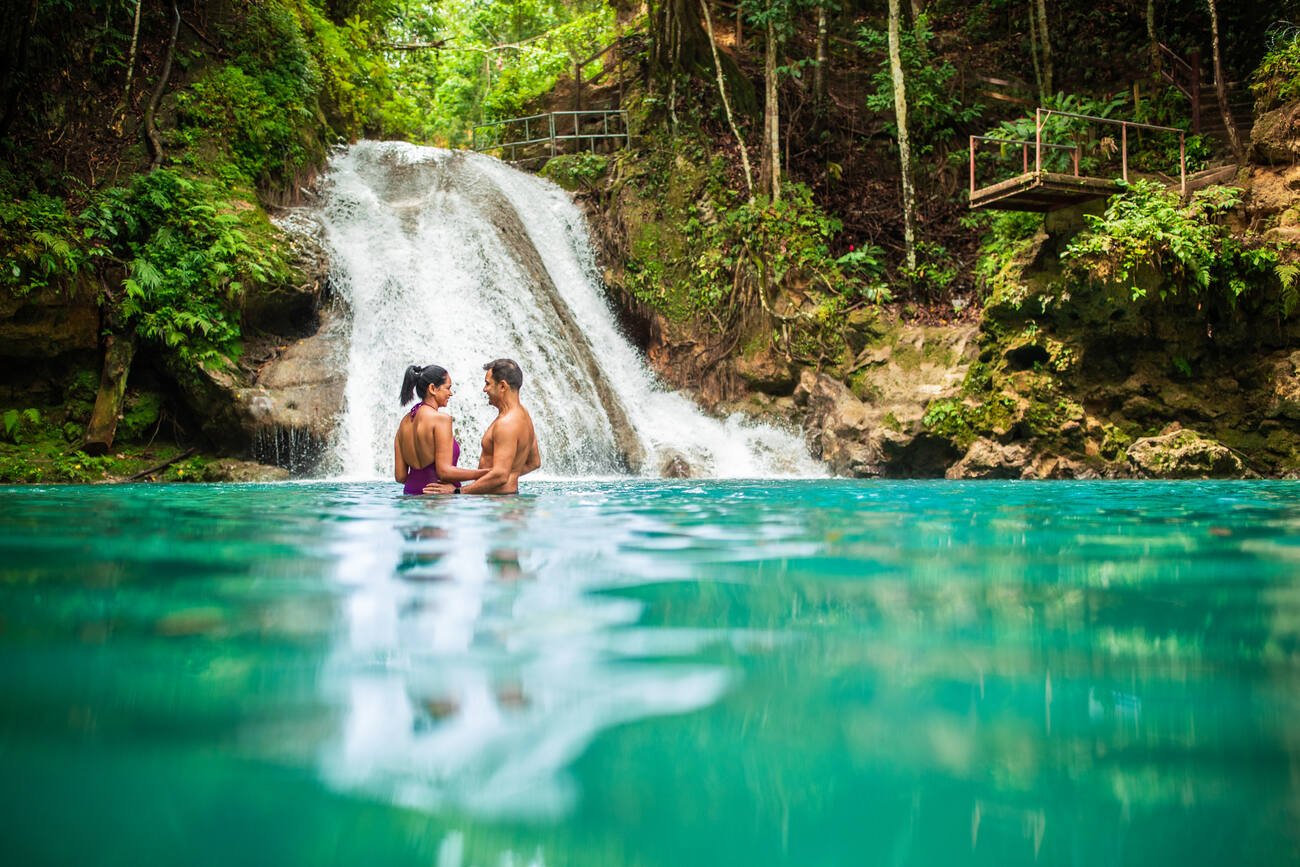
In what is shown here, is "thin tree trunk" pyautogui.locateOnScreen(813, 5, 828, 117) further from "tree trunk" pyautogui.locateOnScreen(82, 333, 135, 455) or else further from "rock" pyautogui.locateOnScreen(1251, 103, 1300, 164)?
"tree trunk" pyautogui.locateOnScreen(82, 333, 135, 455)

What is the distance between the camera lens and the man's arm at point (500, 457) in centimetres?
670

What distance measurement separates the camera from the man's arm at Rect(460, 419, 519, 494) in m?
6.70

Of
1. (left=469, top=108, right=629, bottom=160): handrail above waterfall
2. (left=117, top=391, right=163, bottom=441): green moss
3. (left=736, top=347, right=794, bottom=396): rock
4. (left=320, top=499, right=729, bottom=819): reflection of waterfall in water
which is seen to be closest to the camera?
(left=320, top=499, right=729, bottom=819): reflection of waterfall in water

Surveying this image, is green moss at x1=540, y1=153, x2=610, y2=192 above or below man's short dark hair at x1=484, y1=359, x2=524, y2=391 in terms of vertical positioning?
above

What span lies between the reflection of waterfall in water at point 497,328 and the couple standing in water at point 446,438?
4.38 metres

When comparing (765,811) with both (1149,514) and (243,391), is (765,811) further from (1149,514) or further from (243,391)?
(243,391)

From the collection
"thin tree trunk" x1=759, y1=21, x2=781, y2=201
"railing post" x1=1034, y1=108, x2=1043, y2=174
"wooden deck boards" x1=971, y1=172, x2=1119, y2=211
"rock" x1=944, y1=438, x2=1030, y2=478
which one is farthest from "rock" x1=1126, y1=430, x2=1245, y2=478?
"thin tree trunk" x1=759, y1=21, x2=781, y2=201

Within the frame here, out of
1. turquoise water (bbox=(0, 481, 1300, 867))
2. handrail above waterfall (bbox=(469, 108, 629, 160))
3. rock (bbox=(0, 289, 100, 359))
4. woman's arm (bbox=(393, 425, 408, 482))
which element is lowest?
turquoise water (bbox=(0, 481, 1300, 867))

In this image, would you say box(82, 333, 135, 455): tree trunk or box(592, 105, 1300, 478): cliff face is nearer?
box(592, 105, 1300, 478): cliff face

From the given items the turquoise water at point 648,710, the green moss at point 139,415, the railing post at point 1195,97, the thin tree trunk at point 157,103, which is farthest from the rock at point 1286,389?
the thin tree trunk at point 157,103

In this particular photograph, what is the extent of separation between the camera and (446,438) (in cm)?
655

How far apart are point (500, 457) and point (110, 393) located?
6.99 meters

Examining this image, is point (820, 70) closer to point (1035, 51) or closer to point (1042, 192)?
point (1035, 51)

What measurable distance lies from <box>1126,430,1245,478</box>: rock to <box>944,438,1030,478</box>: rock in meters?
1.20
